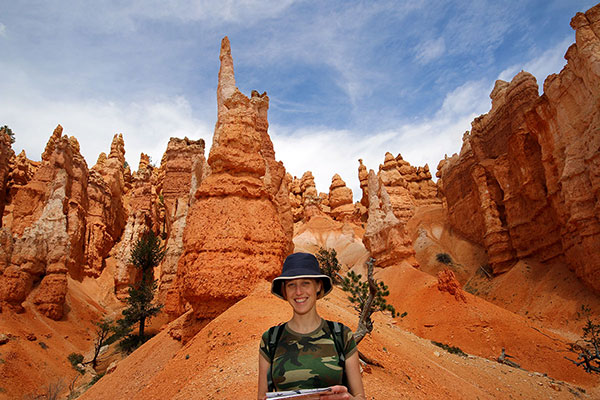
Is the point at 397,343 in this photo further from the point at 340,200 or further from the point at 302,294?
the point at 340,200

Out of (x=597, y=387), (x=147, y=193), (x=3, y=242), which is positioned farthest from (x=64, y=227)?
(x=597, y=387)

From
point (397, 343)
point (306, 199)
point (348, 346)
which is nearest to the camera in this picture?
point (348, 346)

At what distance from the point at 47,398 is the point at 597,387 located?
79.6 ft

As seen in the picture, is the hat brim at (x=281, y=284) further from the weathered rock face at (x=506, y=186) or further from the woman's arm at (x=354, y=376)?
the weathered rock face at (x=506, y=186)

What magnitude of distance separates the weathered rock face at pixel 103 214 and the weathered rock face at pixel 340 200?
3819 centimetres

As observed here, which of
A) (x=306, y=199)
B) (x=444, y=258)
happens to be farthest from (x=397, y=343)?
(x=306, y=199)

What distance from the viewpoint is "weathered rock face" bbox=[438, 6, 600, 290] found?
2077 centimetres

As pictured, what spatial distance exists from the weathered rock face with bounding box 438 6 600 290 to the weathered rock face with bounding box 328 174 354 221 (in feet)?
80.0

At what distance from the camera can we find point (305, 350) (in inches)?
105

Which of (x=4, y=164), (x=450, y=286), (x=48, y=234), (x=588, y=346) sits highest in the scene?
(x=4, y=164)

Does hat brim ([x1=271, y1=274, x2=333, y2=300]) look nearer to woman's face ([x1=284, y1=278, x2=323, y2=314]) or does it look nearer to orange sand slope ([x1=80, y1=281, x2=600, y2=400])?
woman's face ([x1=284, y1=278, x2=323, y2=314])

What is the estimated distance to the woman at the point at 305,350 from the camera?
2.57m

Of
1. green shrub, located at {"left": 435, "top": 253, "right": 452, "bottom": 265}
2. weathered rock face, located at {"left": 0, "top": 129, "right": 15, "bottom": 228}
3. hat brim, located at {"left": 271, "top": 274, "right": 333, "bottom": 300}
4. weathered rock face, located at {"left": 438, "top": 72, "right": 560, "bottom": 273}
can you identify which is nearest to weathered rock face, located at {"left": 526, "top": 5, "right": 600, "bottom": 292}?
weathered rock face, located at {"left": 438, "top": 72, "right": 560, "bottom": 273}

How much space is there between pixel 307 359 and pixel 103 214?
4092 cm
